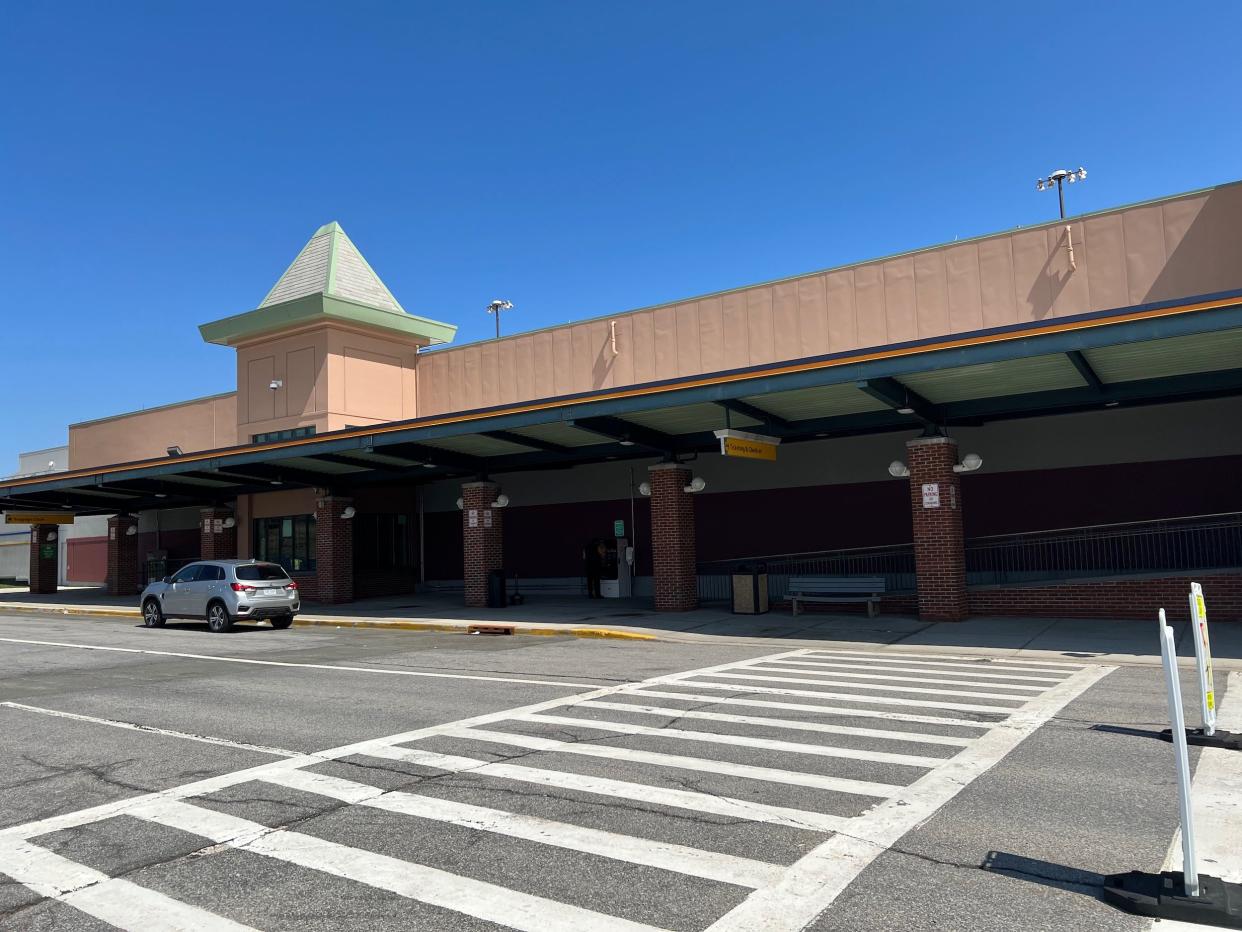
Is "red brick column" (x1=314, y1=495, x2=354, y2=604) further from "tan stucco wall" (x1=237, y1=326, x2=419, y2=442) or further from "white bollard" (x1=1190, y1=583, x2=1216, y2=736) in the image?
"white bollard" (x1=1190, y1=583, x2=1216, y2=736)

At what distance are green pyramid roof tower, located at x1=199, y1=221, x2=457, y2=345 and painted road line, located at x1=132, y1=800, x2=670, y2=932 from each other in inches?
1069

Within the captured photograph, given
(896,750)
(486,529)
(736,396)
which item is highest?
(736,396)

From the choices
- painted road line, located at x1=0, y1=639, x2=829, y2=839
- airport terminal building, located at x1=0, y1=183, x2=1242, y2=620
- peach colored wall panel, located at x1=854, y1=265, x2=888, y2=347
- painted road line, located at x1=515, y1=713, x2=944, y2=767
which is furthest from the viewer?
peach colored wall panel, located at x1=854, y1=265, x2=888, y2=347

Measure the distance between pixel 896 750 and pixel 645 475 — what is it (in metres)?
20.6

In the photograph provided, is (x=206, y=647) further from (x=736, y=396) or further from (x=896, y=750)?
(x=896, y=750)

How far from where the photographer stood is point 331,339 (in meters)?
32.1

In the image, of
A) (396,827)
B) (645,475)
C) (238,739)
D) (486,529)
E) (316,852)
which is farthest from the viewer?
(645,475)

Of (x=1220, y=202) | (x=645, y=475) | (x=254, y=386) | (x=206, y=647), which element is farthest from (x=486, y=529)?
(x=1220, y=202)

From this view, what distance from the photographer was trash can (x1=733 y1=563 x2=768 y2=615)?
71.4ft

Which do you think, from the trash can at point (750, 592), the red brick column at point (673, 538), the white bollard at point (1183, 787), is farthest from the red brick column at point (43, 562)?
the white bollard at point (1183, 787)

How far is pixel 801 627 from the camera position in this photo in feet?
63.3

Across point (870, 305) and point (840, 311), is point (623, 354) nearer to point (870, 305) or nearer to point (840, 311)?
point (840, 311)

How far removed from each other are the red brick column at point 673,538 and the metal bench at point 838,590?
2.70 m

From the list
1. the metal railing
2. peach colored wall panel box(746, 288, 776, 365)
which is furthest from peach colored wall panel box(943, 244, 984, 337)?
the metal railing
